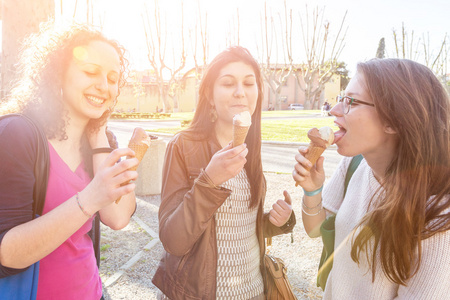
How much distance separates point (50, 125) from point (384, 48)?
53.6 meters

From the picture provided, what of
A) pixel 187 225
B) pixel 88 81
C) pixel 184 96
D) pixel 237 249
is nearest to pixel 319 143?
pixel 237 249

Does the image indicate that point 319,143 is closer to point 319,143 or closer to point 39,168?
point 319,143

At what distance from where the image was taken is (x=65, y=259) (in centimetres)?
157

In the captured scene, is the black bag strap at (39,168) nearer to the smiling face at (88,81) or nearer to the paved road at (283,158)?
the smiling face at (88,81)

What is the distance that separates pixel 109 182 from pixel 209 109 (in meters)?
1.09

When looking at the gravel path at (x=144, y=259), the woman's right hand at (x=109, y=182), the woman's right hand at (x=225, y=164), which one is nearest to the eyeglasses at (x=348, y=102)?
the woman's right hand at (x=225, y=164)

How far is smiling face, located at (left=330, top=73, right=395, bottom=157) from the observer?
5.70 ft

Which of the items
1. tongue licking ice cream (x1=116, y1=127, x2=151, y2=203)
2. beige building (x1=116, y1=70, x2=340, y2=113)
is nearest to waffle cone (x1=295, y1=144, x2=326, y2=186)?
tongue licking ice cream (x1=116, y1=127, x2=151, y2=203)

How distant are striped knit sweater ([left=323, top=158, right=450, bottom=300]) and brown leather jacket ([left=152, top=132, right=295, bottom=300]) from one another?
1.65 ft

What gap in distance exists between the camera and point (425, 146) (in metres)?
1.63

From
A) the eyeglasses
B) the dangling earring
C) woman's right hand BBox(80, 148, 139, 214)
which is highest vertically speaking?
the eyeglasses

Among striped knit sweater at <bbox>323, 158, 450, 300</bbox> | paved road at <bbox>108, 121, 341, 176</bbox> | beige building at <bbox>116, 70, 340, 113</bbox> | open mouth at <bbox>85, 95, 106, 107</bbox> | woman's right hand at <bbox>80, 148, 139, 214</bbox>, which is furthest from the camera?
beige building at <bbox>116, 70, 340, 113</bbox>

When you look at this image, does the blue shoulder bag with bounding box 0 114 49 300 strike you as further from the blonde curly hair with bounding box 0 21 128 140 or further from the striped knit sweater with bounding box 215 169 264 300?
the striped knit sweater with bounding box 215 169 264 300

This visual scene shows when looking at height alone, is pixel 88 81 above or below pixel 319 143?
above
